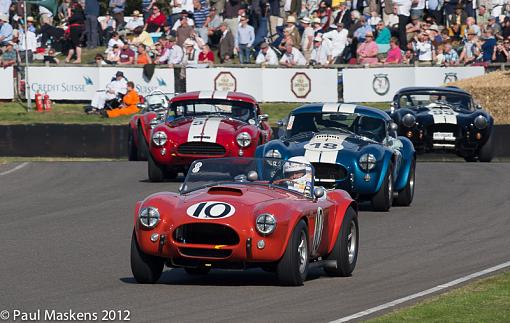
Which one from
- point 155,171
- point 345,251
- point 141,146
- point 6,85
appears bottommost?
point 141,146

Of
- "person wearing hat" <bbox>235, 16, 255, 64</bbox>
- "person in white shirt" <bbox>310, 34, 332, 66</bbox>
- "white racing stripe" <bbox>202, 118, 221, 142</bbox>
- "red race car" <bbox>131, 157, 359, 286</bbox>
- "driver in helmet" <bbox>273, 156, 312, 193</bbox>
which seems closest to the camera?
"red race car" <bbox>131, 157, 359, 286</bbox>

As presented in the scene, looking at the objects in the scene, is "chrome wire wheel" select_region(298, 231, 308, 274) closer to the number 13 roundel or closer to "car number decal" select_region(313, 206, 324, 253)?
"car number decal" select_region(313, 206, 324, 253)

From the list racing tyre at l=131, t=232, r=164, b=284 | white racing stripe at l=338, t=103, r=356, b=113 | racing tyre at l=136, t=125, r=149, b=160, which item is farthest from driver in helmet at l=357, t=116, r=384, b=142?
racing tyre at l=131, t=232, r=164, b=284

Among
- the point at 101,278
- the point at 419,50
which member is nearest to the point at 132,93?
the point at 419,50

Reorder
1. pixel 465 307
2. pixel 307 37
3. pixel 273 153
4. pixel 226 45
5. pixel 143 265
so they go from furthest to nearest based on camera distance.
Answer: pixel 226 45
pixel 307 37
pixel 273 153
pixel 143 265
pixel 465 307

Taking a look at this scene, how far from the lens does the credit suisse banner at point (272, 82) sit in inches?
1160

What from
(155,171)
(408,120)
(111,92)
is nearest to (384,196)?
(155,171)

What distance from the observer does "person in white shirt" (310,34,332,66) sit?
97.9ft

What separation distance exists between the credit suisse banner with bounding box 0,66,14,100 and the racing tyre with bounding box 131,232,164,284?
22377mm

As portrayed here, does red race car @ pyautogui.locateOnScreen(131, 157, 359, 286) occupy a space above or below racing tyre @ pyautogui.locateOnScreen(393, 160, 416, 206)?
above

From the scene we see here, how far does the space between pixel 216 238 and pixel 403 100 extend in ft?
50.4

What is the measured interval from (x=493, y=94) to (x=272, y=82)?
558cm

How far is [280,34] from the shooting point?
31.3 metres

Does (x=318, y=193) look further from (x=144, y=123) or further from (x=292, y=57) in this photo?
(x=292, y=57)
